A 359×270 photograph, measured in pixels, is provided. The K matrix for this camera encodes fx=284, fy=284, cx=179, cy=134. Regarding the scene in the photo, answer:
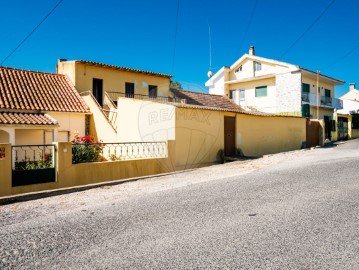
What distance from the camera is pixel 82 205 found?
6555 mm

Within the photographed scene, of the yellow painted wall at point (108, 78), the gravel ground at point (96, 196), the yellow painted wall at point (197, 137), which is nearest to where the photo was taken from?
the gravel ground at point (96, 196)

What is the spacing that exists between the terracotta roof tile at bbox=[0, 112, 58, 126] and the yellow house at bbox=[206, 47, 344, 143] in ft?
69.8

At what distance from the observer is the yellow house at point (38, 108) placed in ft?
49.2

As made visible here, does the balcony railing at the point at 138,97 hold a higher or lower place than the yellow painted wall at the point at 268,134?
higher

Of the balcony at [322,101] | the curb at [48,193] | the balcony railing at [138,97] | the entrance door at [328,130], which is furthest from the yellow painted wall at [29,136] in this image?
the balcony at [322,101]

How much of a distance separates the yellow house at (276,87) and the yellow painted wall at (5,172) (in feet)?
83.6

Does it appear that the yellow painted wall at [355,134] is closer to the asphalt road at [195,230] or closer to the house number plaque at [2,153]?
the asphalt road at [195,230]

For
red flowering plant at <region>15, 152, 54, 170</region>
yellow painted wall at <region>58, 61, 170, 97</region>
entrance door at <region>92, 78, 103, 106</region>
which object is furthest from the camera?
entrance door at <region>92, 78, 103, 106</region>

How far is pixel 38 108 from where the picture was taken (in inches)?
663

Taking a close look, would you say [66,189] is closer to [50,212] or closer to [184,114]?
[50,212]

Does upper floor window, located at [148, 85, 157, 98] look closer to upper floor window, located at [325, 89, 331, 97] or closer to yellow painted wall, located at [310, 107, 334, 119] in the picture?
yellow painted wall, located at [310, 107, 334, 119]

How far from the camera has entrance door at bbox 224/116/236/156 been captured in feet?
46.4

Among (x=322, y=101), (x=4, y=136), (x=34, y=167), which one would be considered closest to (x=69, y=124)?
(x=4, y=136)

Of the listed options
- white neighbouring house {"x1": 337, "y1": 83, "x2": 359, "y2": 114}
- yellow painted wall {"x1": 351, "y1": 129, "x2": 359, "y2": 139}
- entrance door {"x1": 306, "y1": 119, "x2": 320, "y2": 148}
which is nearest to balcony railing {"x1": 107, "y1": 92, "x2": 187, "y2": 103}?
entrance door {"x1": 306, "y1": 119, "x2": 320, "y2": 148}
